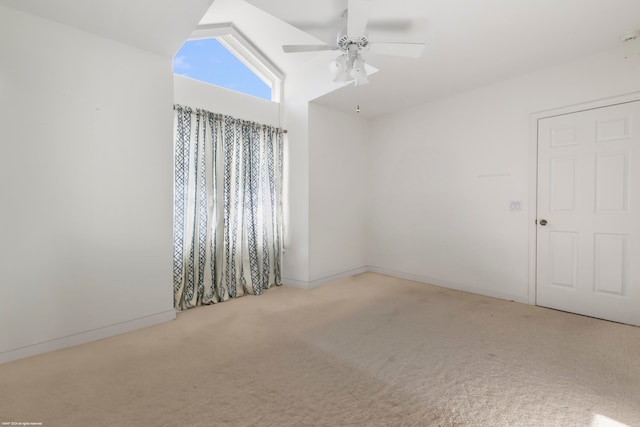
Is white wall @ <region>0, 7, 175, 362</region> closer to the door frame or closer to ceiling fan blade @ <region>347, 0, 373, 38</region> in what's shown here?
ceiling fan blade @ <region>347, 0, 373, 38</region>

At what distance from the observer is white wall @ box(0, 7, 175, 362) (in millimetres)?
2090

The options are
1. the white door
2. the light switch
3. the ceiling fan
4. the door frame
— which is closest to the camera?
the ceiling fan

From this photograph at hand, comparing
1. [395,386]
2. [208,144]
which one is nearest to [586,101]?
[395,386]

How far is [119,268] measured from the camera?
8.29ft

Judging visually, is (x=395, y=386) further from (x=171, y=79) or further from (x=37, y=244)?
(x=171, y=79)

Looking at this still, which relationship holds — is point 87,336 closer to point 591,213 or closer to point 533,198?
point 533,198

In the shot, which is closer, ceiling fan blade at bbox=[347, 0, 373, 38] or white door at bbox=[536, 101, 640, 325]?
ceiling fan blade at bbox=[347, 0, 373, 38]

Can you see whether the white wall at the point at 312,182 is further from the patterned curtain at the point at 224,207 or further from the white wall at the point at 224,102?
the white wall at the point at 224,102

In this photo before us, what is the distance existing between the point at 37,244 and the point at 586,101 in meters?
4.93

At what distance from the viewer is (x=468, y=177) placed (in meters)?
3.65

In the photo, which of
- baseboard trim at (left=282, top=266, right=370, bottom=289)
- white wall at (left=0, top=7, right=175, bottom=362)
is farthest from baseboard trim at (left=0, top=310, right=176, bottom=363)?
baseboard trim at (left=282, top=266, right=370, bottom=289)

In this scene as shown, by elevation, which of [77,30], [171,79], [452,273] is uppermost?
[77,30]

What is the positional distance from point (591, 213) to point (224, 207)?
3.80m

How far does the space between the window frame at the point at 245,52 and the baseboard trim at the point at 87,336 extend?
296cm
